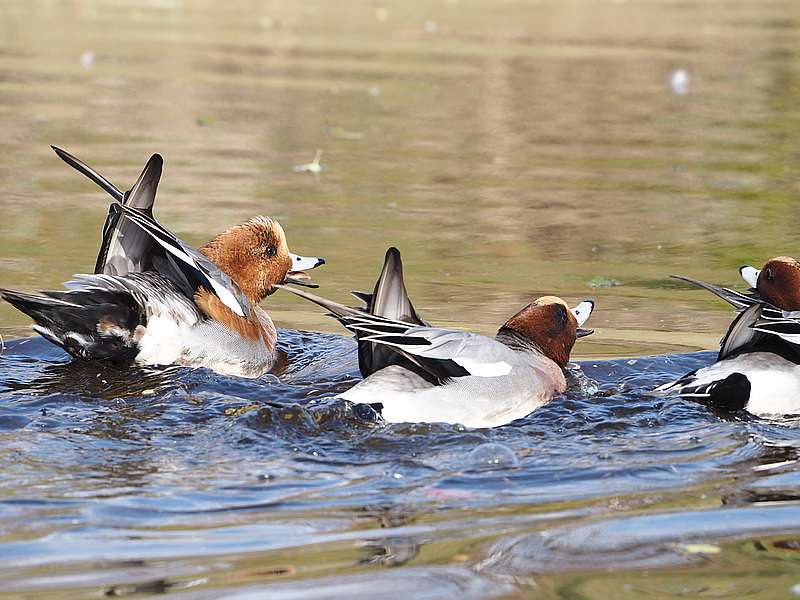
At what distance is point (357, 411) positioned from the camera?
19.1 ft

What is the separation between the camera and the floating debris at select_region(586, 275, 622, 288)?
8766 mm

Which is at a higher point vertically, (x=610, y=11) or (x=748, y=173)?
(x=610, y=11)

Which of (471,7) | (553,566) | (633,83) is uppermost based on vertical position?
(471,7)

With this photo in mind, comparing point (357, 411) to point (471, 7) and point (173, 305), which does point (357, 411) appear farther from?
point (471, 7)

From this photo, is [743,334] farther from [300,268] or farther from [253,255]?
[253,255]

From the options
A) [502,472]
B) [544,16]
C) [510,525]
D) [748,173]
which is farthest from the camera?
[544,16]

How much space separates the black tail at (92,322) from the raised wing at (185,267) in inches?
13.3

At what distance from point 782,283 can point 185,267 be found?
9.69ft

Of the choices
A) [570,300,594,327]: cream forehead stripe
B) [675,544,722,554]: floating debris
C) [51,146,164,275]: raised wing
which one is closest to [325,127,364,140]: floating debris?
[51,146,164,275]: raised wing

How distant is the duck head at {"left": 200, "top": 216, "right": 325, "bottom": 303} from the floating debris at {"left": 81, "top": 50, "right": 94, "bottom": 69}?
12.2 metres

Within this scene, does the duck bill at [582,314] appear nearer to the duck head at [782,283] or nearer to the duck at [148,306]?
the duck head at [782,283]

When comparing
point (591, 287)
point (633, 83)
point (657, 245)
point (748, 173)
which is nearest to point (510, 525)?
point (591, 287)

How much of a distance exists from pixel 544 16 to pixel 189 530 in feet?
85.1

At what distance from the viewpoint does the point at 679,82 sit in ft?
64.4
